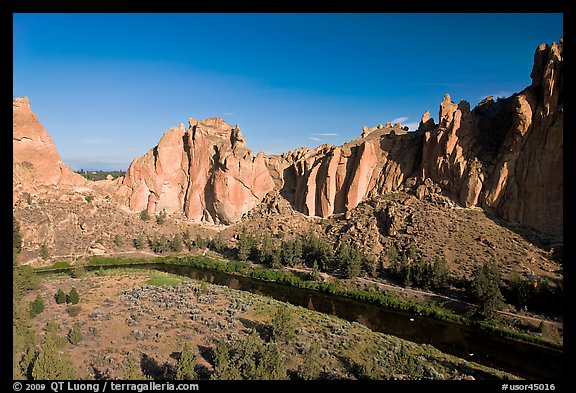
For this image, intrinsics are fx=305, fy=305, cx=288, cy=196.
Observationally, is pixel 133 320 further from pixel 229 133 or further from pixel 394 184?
pixel 229 133

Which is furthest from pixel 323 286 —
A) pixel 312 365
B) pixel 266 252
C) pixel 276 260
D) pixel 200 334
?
pixel 312 365

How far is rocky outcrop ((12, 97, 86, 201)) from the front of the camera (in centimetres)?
4509

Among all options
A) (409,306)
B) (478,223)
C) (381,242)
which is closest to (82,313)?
(409,306)

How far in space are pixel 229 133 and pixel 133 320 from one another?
154 feet

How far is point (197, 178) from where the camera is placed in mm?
57594

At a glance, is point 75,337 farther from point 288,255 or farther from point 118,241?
point 118,241

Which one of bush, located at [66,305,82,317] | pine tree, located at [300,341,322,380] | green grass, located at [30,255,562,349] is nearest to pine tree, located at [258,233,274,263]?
green grass, located at [30,255,562,349]

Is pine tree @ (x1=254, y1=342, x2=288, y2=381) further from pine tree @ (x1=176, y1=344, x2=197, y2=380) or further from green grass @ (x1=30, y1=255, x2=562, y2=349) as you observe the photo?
green grass @ (x1=30, y1=255, x2=562, y2=349)

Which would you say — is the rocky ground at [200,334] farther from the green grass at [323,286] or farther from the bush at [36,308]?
the green grass at [323,286]

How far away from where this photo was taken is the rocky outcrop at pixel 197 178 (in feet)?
179

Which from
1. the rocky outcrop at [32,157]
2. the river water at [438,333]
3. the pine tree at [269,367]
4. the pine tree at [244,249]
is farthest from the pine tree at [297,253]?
the rocky outcrop at [32,157]

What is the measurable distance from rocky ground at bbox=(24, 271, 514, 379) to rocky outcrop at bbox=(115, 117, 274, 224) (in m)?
27.0

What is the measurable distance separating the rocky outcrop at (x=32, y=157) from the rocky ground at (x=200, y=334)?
25068 mm

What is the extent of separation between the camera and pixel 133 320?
69.2 ft
